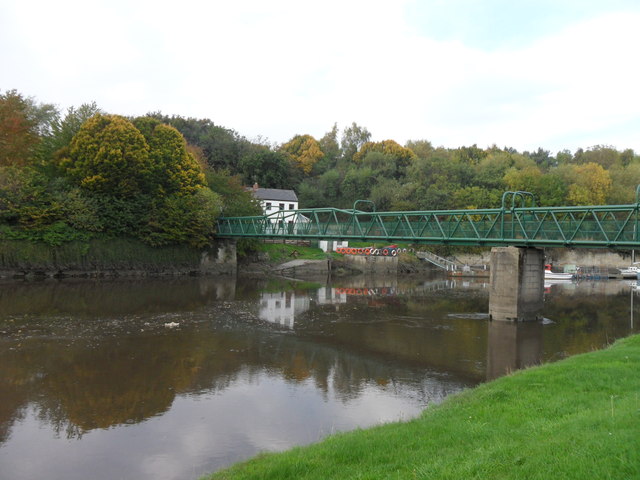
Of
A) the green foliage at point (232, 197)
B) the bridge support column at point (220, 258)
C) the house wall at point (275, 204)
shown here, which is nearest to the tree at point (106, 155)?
the bridge support column at point (220, 258)

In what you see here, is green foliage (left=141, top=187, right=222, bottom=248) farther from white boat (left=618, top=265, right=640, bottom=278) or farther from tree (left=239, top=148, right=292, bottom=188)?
white boat (left=618, top=265, right=640, bottom=278)

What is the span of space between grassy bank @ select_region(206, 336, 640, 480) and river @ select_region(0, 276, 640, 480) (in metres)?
2.75

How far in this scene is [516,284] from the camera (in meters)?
28.4

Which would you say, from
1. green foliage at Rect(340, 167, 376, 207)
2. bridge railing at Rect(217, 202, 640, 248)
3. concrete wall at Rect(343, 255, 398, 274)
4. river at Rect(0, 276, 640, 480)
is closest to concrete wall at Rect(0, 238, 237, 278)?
river at Rect(0, 276, 640, 480)

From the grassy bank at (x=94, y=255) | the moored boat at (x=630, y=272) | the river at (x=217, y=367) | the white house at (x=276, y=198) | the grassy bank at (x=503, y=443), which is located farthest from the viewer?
the white house at (x=276, y=198)

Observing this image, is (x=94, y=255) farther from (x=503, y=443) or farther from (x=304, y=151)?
(x=304, y=151)

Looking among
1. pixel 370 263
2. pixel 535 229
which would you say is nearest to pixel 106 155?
pixel 370 263

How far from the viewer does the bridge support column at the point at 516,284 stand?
93.1 feet

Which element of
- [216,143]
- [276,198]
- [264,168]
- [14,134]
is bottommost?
[276,198]

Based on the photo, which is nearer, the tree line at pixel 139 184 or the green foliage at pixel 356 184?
the tree line at pixel 139 184

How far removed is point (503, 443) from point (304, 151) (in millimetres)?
101029

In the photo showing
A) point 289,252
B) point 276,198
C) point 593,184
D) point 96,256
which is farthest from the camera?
point 276,198

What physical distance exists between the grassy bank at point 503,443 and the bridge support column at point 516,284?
17423 mm

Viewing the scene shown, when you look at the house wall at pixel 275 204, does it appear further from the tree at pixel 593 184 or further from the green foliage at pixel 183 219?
the tree at pixel 593 184
